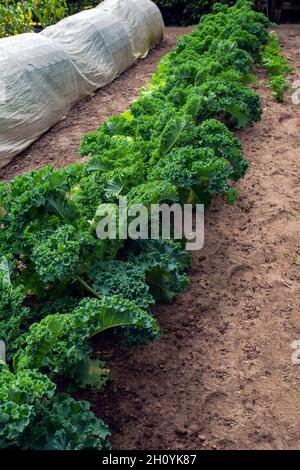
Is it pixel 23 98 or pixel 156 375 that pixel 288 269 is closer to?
pixel 156 375

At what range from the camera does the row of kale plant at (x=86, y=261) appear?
2.70 meters

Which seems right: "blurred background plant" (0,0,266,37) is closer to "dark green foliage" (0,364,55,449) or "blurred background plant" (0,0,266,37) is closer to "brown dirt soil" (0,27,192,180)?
"brown dirt soil" (0,27,192,180)

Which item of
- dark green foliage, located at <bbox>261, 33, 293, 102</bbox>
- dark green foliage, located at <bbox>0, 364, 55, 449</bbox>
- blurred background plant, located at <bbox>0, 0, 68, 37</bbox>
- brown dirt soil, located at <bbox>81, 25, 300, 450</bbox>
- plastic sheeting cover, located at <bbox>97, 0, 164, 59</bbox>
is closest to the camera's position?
dark green foliage, located at <bbox>0, 364, 55, 449</bbox>

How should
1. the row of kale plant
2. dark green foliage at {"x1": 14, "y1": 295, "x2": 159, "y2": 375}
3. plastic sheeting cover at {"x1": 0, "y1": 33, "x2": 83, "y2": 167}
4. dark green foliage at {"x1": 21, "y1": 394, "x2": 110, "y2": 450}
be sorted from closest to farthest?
dark green foliage at {"x1": 21, "y1": 394, "x2": 110, "y2": 450} → the row of kale plant → dark green foliage at {"x1": 14, "y1": 295, "x2": 159, "y2": 375} → plastic sheeting cover at {"x1": 0, "y1": 33, "x2": 83, "y2": 167}

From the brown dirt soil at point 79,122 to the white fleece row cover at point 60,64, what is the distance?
0.35 feet

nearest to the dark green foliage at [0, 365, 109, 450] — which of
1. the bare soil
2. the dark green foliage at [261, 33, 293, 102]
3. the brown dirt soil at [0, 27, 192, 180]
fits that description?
the bare soil

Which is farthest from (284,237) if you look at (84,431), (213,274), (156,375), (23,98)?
(23,98)

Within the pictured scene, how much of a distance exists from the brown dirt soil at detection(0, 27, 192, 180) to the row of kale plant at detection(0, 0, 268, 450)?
153 cm

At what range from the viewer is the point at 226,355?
372 cm

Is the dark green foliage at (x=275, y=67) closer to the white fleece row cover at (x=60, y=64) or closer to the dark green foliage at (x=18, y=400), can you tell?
the white fleece row cover at (x=60, y=64)

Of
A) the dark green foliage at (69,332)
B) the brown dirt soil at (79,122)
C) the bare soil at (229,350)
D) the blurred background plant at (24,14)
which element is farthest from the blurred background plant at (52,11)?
the dark green foliage at (69,332)

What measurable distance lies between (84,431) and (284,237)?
2864mm

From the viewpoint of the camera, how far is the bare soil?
3.21m

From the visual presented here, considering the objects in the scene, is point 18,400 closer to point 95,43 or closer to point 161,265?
point 161,265
